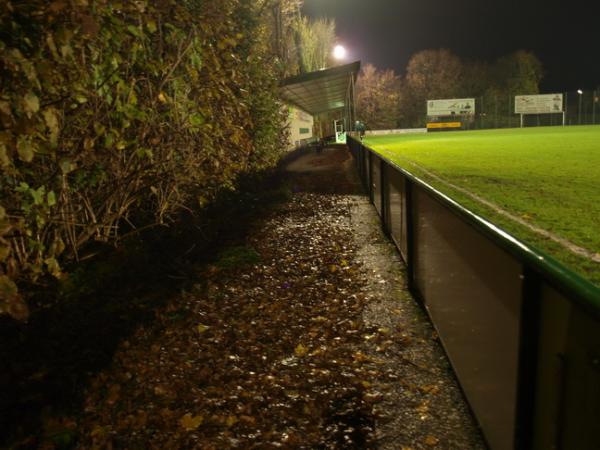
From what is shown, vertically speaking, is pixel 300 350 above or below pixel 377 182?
below

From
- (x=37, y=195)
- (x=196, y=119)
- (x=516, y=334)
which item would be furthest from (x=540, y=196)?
(x=37, y=195)

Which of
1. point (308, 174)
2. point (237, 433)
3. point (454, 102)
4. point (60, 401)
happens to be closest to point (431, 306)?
point (237, 433)

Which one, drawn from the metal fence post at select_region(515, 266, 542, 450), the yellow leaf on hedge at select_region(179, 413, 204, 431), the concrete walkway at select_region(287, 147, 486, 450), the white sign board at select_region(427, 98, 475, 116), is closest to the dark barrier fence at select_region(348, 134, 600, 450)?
the metal fence post at select_region(515, 266, 542, 450)

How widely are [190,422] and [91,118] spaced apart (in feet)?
9.28

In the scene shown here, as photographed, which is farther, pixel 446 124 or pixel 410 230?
pixel 446 124

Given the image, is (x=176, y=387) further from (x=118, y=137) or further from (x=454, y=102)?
(x=454, y=102)

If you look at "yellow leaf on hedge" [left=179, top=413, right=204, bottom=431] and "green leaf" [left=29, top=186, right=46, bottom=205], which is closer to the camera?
"yellow leaf on hedge" [left=179, top=413, right=204, bottom=431]

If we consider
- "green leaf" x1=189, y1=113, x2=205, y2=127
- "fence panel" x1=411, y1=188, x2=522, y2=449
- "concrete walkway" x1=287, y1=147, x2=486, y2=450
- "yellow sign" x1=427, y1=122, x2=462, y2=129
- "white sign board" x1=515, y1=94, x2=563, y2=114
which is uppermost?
"white sign board" x1=515, y1=94, x2=563, y2=114

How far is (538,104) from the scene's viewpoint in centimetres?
7738

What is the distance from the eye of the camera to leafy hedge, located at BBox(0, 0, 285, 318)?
9.37 ft

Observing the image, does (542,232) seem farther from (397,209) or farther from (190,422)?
(190,422)

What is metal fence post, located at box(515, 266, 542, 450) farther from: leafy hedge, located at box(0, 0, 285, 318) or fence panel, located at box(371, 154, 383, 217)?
fence panel, located at box(371, 154, 383, 217)

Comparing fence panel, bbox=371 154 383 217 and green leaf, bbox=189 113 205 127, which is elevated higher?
green leaf, bbox=189 113 205 127

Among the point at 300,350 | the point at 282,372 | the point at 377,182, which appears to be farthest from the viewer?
the point at 377,182
